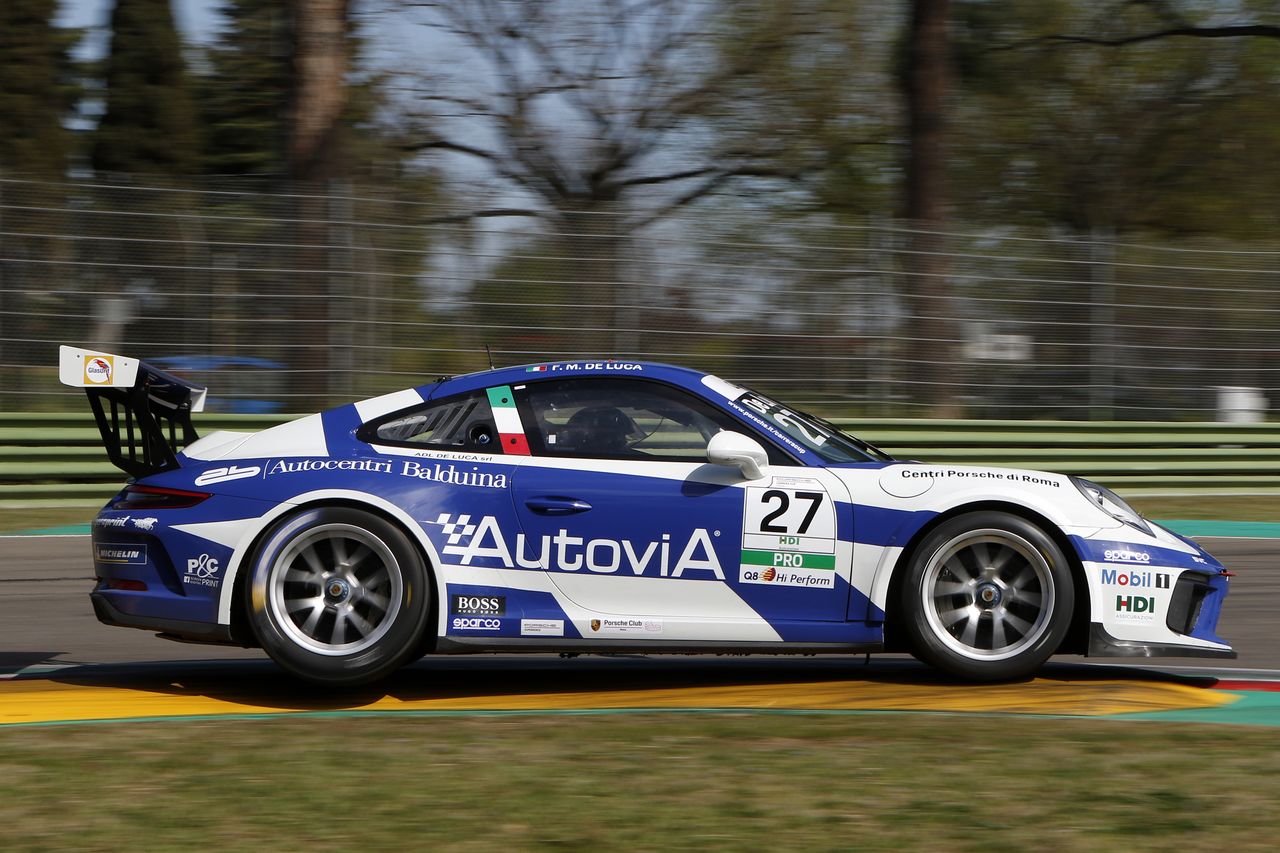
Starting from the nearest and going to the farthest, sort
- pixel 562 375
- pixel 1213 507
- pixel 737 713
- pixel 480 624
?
pixel 737 713 → pixel 480 624 → pixel 562 375 → pixel 1213 507

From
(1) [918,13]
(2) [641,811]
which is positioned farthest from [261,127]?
(2) [641,811]

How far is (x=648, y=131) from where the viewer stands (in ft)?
66.1

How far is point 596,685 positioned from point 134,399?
2165 mm

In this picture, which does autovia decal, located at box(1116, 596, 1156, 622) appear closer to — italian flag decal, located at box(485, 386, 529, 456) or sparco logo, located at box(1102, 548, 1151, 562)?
sparco logo, located at box(1102, 548, 1151, 562)

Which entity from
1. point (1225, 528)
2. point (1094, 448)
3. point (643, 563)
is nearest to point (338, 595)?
point (643, 563)

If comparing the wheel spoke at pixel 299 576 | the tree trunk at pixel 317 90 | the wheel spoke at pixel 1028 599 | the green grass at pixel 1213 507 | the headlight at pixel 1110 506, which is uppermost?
the tree trunk at pixel 317 90

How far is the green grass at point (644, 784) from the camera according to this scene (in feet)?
11.9

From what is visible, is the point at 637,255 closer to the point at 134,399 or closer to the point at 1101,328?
the point at 1101,328

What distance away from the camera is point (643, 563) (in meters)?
5.30

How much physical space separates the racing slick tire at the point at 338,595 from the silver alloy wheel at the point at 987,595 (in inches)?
76.2

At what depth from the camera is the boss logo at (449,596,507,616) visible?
5281mm

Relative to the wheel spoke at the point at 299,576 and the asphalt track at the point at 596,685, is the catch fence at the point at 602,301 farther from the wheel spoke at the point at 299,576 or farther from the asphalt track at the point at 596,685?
the wheel spoke at the point at 299,576

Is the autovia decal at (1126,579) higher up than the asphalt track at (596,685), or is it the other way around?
the autovia decal at (1126,579)

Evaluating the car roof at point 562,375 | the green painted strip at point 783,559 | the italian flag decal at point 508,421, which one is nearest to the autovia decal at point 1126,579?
the green painted strip at point 783,559
